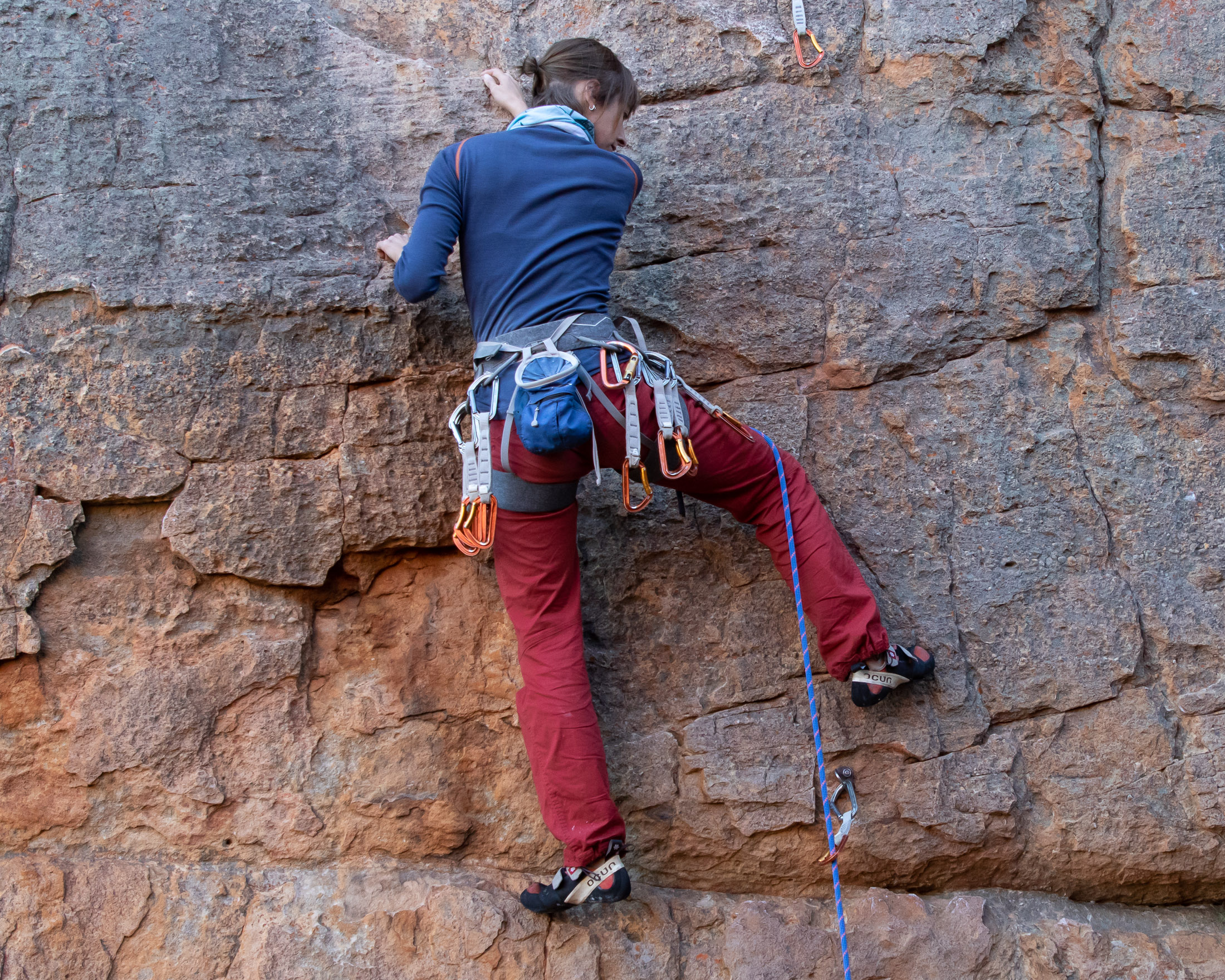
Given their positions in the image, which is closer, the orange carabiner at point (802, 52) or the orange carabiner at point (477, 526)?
the orange carabiner at point (477, 526)

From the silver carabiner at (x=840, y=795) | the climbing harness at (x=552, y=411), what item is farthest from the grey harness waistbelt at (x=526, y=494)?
the silver carabiner at (x=840, y=795)

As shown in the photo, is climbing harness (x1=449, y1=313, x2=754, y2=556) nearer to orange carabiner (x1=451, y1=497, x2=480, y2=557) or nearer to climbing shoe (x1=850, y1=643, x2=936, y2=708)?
orange carabiner (x1=451, y1=497, x2=480, y2=557)

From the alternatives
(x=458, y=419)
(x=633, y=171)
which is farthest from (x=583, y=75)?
(x=458, y=419)

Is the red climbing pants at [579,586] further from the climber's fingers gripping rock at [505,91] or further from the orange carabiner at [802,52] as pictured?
the orange carabiner at [802,52]

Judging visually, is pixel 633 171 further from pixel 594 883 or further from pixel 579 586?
pixel 594 883

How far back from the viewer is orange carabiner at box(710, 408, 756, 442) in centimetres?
254

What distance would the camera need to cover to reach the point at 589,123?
103 inches

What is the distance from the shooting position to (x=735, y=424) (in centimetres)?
255

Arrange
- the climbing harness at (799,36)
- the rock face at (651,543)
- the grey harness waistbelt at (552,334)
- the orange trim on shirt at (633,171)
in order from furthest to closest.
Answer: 1. the climbing harness at (799,36)
2. the rock face at (651,543)
3. the orange trim on shirt at (633,171)
4. the grey harness waistbelt at (552,334)

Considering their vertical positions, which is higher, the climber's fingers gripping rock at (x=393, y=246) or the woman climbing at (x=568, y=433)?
the climber's fingers gripping rock at (x=393, y=246)

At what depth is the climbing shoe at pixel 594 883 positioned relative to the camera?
2.48 meters

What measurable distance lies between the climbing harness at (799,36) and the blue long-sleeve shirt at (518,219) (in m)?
0.96

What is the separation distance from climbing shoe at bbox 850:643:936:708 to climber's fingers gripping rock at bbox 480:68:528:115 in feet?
6.04

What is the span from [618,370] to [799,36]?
1423 mm
